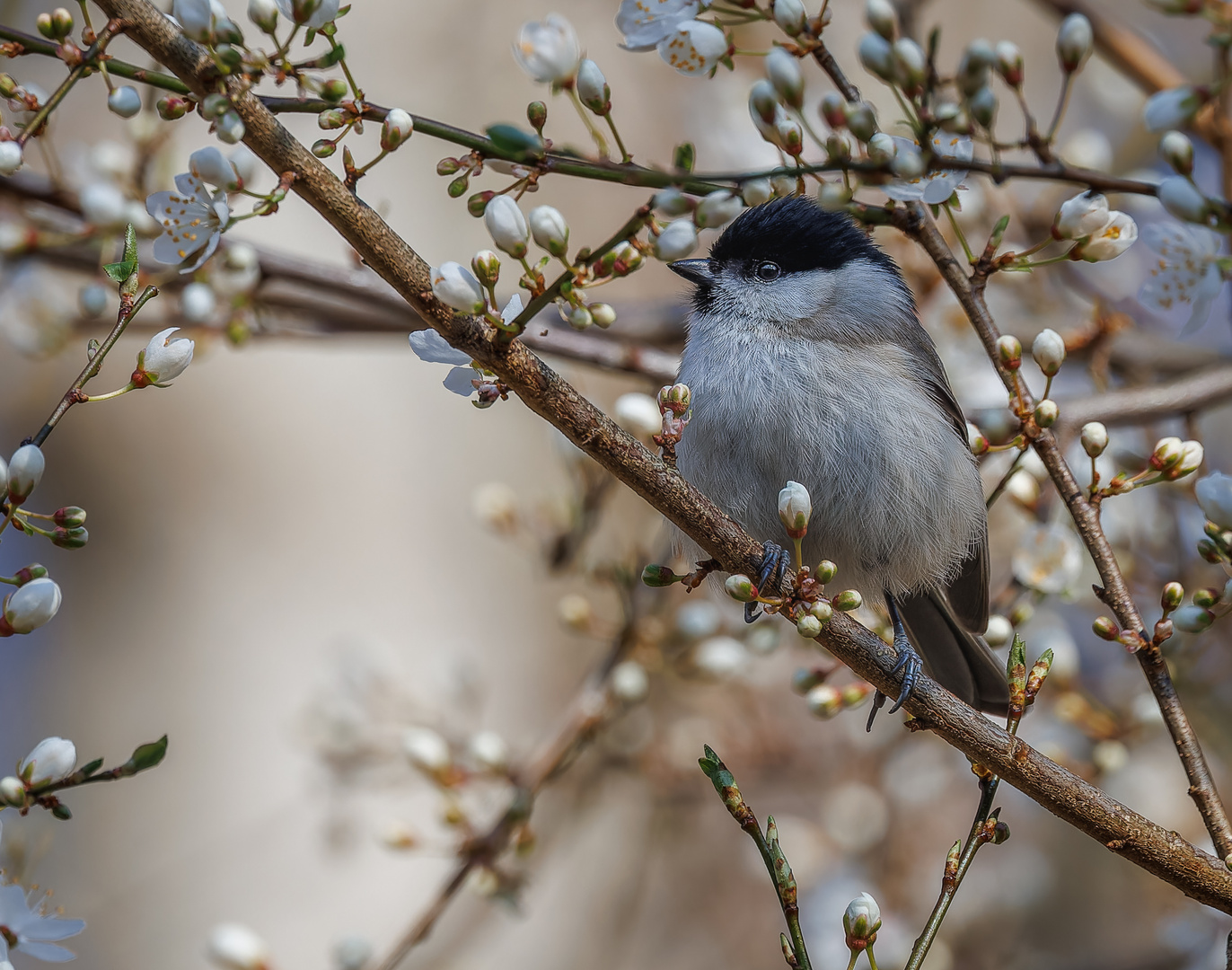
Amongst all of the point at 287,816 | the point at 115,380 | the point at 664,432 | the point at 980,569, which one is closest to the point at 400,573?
the point at 287,816

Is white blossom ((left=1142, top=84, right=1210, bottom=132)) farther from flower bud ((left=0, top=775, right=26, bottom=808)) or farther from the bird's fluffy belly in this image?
flower bud ((left=0, top=775, right=26, bottom=808))

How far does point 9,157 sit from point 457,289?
0.59 m

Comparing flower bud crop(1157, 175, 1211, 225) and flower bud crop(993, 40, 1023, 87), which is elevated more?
flower bud crop(993, 40, 1023, 87)

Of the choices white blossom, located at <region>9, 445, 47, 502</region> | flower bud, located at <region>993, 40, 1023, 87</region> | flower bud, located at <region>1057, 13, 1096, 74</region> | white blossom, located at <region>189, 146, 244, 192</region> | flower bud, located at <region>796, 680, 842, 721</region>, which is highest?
flower bud, located at <region>1057, 13, 1096, 74</region>

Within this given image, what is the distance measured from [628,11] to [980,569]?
1777 millimetres

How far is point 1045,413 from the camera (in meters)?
1.64

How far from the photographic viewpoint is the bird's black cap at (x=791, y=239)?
2.57 meters

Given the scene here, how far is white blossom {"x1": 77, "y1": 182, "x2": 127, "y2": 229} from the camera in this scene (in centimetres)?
243

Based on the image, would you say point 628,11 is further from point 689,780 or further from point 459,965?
point 459,965

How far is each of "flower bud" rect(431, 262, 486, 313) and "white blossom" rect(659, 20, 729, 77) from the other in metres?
0.46

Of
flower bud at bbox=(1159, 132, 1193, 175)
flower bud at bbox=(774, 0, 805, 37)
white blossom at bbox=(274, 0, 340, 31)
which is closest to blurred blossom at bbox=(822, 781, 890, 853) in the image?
flower bud at bbox=(1159, 132, 1193, 175)

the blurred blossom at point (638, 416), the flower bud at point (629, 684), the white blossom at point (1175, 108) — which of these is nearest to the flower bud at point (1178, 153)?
the white blossom at point (1175, 108)

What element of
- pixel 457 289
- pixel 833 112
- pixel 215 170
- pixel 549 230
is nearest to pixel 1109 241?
pixel 833 112

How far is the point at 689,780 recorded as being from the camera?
3564mm
